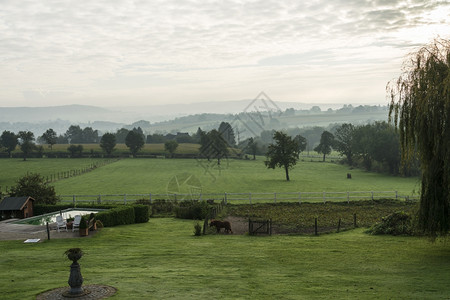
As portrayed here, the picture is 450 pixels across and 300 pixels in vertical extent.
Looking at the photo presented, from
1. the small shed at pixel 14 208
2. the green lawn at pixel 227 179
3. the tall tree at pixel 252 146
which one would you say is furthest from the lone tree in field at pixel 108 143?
the small shed at pixel 14 208

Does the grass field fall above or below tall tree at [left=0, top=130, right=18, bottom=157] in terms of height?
below

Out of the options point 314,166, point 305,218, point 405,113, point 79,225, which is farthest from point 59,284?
point 314,166

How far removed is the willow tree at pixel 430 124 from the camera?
16859 millimetres

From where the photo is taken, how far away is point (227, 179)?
69562 mm

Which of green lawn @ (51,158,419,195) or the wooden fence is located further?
green lawn @ (51,158,419,195)

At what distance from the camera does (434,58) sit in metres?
17.6

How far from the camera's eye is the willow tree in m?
16.9

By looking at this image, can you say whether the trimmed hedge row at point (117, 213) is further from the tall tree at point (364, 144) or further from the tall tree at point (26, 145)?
the tall tree at point (26, 145)

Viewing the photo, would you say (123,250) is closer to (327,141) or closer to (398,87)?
(398,87)

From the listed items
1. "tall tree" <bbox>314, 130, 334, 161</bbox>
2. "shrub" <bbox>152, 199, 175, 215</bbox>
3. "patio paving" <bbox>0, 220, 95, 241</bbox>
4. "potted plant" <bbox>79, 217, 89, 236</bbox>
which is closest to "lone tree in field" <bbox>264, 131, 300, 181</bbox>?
"shrub" <bbox>152, 199, 175, 215</bbox>

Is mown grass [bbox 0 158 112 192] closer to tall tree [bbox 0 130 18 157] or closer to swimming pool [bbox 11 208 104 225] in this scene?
tall tree [bbox 0 130 18 157]

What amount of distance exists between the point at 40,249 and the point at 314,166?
80436 mm

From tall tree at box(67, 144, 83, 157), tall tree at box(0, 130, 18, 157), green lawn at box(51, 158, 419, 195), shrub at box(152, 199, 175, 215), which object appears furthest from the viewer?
tall tree at box(0, 130, 18, 157)

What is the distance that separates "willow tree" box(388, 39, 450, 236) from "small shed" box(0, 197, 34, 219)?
25.5 meters
